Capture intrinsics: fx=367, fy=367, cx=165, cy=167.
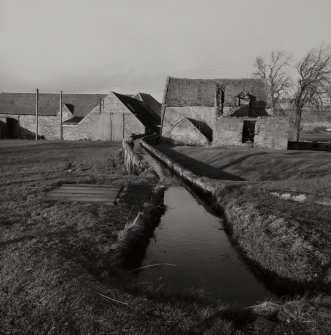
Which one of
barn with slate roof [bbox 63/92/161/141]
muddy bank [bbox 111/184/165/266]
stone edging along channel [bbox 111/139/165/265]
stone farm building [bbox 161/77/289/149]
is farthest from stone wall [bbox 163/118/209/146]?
muddy bank [bbox 111/184/165/266]

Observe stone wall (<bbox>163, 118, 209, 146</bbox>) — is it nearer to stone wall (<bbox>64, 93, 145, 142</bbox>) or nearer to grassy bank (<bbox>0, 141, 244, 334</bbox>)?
stone wall (<bbox>64, 93, 145, 142</bbox>)

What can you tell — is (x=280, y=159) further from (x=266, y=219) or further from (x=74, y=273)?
(x=74, y=273)

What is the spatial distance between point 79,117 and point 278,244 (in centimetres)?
4981

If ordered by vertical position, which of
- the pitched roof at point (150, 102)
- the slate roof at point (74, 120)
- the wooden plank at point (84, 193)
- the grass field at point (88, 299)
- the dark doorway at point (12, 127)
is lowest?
the grass field at point (88, 299)

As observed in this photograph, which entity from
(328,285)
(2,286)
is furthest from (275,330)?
(2,286)

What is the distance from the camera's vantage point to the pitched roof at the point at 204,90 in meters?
45.5

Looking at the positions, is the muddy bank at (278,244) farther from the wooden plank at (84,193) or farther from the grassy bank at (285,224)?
the wooden plank at (84,193)

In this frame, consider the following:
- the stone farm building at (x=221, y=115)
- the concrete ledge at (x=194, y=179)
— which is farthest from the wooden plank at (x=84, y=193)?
the stone farm building at (x=221, y=115)

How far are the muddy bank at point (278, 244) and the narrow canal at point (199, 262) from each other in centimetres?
36

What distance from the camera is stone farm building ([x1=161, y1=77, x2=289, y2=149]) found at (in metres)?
32.7

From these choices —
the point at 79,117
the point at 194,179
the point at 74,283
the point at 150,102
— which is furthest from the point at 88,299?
the point at 150,102

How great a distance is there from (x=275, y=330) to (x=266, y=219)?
4.50 meters

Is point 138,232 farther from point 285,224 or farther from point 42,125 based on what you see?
point 42,125

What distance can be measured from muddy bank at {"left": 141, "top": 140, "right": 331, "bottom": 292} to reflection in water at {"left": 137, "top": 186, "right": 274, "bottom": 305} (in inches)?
14.9
